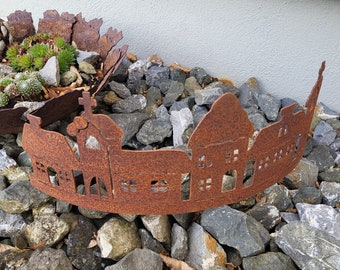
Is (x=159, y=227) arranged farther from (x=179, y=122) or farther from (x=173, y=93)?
(x=173, y=93)

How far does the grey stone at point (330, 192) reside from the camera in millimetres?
1433

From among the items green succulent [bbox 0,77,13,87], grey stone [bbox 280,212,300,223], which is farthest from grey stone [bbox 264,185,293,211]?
green succulent [bbox 0,77,13,87]

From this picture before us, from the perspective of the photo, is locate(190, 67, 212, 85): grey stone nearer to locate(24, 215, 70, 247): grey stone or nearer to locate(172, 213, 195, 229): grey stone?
locate(172, 213, 195, 229): grey stone

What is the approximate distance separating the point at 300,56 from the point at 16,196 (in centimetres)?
130

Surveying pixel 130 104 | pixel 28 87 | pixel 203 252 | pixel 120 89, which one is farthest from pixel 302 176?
pixel 28 87

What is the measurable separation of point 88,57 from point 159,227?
906mm

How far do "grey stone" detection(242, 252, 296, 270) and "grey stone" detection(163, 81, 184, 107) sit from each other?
79cm

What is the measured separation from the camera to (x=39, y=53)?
5.72 ft

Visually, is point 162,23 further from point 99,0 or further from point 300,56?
point 300,56

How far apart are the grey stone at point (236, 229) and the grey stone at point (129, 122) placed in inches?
17.9

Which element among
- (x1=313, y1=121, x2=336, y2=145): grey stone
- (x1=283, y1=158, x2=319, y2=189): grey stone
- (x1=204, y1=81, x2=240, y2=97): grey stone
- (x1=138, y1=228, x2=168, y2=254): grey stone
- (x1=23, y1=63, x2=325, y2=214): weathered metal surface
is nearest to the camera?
(x1=23, y1=63, x2=325, y2=214): weathered metal surface

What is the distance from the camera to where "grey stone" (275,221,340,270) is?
1167 mm

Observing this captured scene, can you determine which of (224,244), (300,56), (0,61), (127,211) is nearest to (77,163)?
(127,211)

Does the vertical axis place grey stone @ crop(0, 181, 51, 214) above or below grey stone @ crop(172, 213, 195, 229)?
above
